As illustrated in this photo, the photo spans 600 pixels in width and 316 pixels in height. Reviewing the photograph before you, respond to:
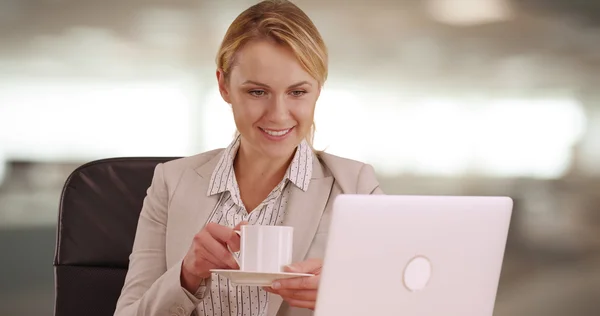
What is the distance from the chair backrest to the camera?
1829 millimetres

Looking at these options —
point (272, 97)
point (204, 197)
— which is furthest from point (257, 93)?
point (204, 197)

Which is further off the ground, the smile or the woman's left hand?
the smile

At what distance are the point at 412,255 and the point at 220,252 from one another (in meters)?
0.44

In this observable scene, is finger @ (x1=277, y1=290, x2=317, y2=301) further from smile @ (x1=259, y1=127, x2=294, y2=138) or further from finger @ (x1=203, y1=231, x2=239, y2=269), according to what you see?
smile @ (x1=259, y1=127, x2=294, y2=138)

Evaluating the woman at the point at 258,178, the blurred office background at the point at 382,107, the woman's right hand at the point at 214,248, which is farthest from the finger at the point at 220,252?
the blurred office background at the point at 382,107

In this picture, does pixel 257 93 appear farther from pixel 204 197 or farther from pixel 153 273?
pixel 153 273

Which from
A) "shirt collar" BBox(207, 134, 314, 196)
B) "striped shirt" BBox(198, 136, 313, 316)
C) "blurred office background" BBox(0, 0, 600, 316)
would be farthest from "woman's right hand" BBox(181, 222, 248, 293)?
"blurred office background" BBox(0, 0, 600, 316)

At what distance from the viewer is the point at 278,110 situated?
1.70 metres

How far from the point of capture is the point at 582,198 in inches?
166

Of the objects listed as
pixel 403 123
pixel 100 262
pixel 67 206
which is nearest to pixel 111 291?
pixel 100 262

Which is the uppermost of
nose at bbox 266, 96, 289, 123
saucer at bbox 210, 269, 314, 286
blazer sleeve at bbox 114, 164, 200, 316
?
nose at bbox 266, 96, 289, 123

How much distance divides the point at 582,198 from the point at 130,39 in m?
2.38

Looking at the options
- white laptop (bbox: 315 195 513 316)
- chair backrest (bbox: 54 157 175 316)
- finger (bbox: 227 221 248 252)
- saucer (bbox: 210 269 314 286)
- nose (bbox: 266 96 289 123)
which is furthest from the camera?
chair backrest (bbox: 54 157 175 316)

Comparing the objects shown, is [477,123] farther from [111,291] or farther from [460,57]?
[111,291]
